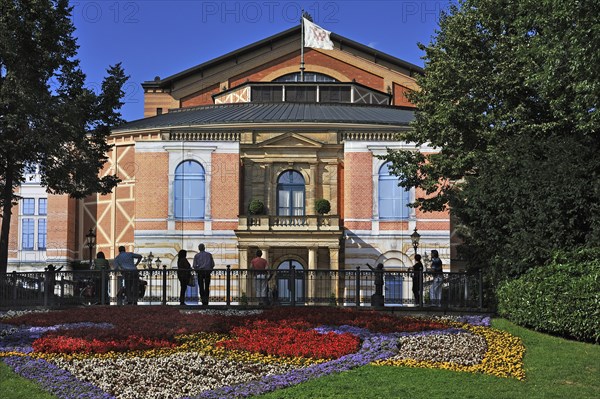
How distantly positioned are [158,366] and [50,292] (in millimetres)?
10348

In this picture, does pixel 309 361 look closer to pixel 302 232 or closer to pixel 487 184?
pixel 487 184

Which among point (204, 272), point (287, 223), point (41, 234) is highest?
point (287, 223)

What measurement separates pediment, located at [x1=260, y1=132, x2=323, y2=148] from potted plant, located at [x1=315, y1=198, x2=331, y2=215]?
4063 millimetres

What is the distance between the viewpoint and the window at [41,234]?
60625 millimetres

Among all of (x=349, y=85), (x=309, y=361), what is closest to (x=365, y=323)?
(x=309, y=361)

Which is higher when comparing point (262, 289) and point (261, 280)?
point (261, 280)

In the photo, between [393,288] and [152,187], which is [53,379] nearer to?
[393,288]

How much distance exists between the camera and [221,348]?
2044 centimetres

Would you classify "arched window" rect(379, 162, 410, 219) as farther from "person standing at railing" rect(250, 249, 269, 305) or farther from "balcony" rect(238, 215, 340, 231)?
"person standing at railing" rect(250, 249, 269, 305)

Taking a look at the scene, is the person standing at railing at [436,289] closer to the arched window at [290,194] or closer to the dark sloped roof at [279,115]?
the arched window at [290,194]

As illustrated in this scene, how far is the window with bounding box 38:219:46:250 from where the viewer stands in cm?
6062

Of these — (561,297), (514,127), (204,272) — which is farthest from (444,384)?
(514,127)

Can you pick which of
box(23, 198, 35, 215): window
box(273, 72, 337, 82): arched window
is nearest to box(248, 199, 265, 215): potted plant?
box(23, 198, 35, 215): window

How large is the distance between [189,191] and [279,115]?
9.63 metres
